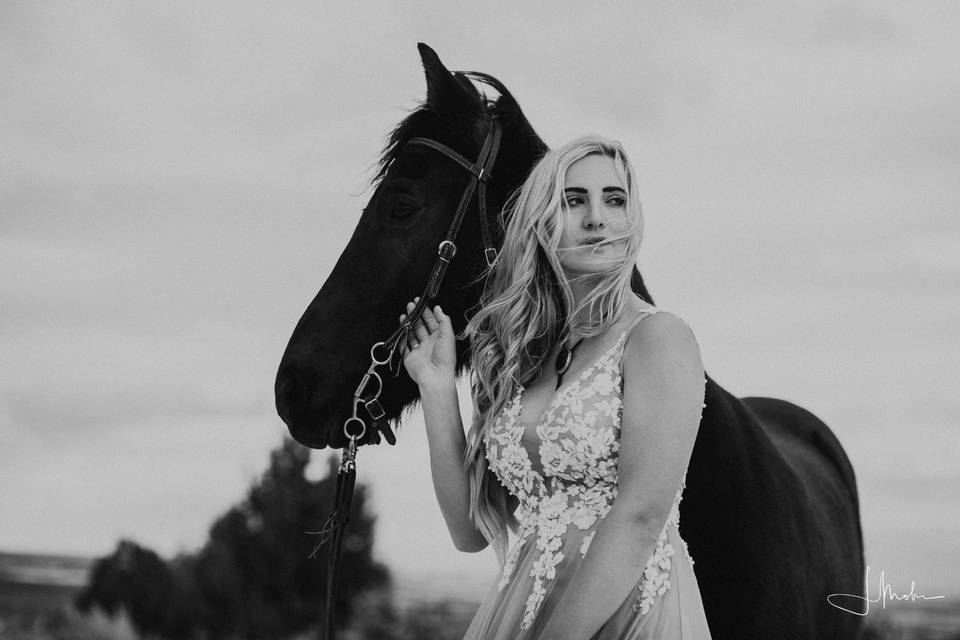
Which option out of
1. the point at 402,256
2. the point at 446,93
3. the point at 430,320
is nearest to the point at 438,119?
Answer: the point at 446,93

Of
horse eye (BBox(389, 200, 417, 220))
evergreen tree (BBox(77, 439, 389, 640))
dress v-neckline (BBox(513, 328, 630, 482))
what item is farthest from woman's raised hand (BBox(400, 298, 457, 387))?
evergreen tree (BBox(77, 439, 389, 640))

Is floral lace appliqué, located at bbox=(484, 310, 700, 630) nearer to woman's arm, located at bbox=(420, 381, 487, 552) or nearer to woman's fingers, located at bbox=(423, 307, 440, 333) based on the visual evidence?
woman's arm, located at bbox=(420, 381, 487, 552)

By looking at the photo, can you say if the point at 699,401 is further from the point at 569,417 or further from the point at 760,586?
the point at 760,586

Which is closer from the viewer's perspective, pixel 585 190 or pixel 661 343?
pixel 661 343

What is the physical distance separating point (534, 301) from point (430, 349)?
1.28ft

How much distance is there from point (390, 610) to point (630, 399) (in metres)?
8.25

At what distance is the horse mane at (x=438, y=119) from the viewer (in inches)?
121

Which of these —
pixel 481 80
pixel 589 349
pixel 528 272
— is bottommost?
pixel 589 349

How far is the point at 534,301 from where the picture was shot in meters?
2.46

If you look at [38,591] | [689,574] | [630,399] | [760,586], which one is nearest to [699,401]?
[630,399]

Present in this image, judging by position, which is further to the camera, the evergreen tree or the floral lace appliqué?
the evergreen tree

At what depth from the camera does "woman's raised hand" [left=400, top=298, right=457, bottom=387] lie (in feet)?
8.55

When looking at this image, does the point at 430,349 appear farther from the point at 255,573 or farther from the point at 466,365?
the point at 255,573

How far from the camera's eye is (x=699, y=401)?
203 cm
